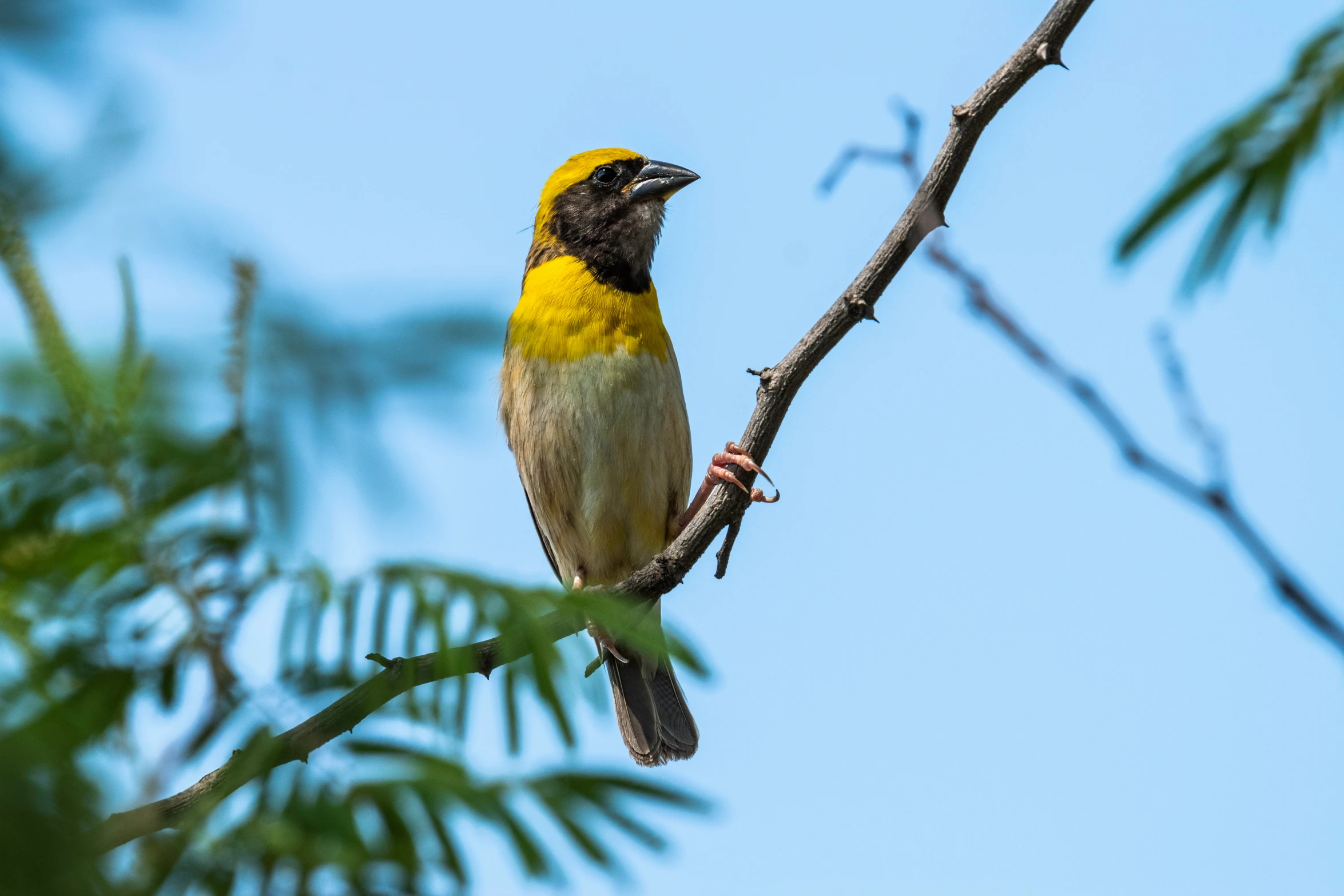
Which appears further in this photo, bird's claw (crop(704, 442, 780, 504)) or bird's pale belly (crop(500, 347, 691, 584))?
bird's pale belly (crop(500, 347, 691, 584))

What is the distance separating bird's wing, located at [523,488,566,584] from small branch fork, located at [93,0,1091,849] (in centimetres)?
187

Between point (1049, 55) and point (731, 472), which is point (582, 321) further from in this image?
point (1049, 55)

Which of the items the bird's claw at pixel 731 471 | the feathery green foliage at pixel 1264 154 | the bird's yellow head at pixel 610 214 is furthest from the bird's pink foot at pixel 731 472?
the feathery green foliage at pixel 1264 154

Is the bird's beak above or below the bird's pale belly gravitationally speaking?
above

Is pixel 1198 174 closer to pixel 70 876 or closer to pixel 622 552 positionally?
pixel 70 876

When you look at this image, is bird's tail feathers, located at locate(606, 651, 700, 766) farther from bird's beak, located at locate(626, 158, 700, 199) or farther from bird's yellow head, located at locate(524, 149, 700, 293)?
bird's beak, located at locate(626, 158, 700, 199)

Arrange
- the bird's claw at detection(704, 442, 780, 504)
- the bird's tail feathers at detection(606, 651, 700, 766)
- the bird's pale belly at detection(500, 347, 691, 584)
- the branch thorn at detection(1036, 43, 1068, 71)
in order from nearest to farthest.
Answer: the branch thorn at detection(1036, 43, 1068, 71) → the bird's claw at detection(704, 442, 780, 504) → the bird's pale belly at detection(500, 347, 691, 584) → the bird's tail feathers at detection(606, 651, 700, 766)

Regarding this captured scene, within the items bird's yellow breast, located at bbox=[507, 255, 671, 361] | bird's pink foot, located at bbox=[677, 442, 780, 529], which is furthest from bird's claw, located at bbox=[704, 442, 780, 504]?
bird's yellow breast, located at bbox=[507, 255, 671, 361]

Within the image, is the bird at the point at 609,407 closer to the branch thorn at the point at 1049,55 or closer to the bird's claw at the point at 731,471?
the bird's claw at the point at 731,471

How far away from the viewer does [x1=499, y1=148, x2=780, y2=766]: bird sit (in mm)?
5328

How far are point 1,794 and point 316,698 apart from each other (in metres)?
0.50

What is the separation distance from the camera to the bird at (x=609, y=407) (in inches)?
210

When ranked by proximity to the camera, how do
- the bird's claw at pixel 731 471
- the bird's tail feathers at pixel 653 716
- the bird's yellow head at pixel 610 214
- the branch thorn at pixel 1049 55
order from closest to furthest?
the branch thorn at pixel 1049 55 → the bird's claw at pixel 731 471 → the bird's yellow head at pixel 610 214 → the bird's tail feathers at pixel 653 716

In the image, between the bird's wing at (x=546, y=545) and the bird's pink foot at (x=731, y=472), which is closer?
the bird's pink foot at (x=731, y=472)
